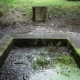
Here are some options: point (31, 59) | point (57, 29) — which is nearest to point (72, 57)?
point (31, 59)

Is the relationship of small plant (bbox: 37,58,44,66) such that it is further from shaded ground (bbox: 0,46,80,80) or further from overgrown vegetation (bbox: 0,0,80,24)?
overgrown vegetation (bbox: 0,0,80,24)

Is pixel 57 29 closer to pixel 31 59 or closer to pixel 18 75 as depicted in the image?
pixel 31 59

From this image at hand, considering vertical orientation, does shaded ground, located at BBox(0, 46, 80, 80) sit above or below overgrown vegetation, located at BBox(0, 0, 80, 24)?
above

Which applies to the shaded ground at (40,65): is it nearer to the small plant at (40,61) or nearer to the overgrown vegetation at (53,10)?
the small plant at (40,61)

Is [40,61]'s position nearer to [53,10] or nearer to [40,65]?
[40,65]

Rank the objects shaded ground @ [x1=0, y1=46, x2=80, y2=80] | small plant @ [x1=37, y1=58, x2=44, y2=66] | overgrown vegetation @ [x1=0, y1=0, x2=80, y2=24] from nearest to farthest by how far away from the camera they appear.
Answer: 1. shaded ground @ [x1=0, y1=46, x2=80, y2=80]
2. small plant @ [x1=37, y1=58, x2=44, y2=66]
3. overgrown vegetation @ [x1=0, y1=0, x2=80, y2=24]

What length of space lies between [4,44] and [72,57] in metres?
1.98

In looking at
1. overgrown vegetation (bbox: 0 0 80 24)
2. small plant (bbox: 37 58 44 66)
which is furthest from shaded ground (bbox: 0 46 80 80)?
overgrown vegetation (bbox: 0 0 80 24)

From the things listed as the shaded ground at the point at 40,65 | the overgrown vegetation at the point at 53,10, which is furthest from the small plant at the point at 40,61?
the overgrown vegetation at the point at 53,10

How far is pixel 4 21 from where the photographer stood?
897 cm

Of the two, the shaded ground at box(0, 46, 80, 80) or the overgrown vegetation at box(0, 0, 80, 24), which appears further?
the overgrown vegetation at box(0, 0, 80, 24)

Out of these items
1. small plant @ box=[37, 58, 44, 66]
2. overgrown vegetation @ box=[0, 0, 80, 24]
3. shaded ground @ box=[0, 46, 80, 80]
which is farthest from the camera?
overgrown vegetation @ box=[0, 0, 80, 24]

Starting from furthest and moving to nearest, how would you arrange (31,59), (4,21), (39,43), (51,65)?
(4,21)
(39,43)
(31,59)
(51,65)

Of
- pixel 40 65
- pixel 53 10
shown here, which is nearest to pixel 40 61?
pixel 40 65
